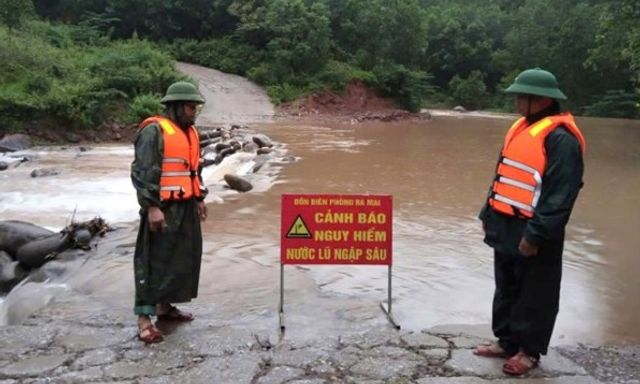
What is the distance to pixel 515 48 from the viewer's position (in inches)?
1935

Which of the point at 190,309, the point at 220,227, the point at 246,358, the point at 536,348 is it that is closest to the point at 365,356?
the point at 246,358

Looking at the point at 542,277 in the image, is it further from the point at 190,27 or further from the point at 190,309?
the point at 190,27

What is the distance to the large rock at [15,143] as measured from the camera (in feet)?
62.7

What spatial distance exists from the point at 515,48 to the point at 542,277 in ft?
158

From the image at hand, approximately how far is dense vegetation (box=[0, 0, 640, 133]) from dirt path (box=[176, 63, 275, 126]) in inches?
39.4

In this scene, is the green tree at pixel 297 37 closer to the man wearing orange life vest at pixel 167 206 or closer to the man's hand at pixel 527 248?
the man wearing orange life vest at pixel 167 206

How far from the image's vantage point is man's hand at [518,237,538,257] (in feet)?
12.7

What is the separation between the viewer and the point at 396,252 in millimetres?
7680

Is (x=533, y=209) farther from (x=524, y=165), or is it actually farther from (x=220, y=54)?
(x=220, y=54)

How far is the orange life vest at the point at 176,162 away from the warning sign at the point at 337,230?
2.57 feet

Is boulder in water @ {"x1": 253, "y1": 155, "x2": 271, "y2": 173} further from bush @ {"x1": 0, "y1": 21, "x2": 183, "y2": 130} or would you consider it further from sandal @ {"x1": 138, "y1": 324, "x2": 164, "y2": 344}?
sandal @ {"x1": 138, "y1": 324, "x2": 164, "y2": 344}

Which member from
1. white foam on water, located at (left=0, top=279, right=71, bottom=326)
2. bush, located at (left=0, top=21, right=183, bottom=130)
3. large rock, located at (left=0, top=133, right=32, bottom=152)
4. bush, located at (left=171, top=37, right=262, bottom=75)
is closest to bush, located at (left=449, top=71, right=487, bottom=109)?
bush, located at (left=171, top=37, right=262, bottom=75)

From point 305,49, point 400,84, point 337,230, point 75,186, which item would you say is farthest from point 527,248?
point 400,84

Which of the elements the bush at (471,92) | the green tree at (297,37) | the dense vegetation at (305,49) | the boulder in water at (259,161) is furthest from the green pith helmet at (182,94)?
the bush at (471,92)
